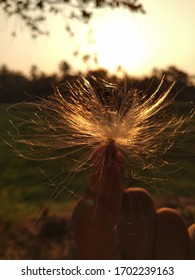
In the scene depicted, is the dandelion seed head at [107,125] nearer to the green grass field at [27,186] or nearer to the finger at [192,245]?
the finger at [192,245]

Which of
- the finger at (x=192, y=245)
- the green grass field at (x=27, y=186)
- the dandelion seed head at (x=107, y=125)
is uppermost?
the green grass field at (x=27, y=186)

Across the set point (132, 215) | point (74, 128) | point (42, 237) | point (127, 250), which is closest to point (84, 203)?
point (132, 215)

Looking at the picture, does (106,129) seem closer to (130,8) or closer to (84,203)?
(84,203)

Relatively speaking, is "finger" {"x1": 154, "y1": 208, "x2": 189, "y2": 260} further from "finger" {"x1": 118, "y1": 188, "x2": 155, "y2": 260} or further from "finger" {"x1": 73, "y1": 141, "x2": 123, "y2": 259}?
"finger" {"x1": 73, "y1": 141, "x2": 123, "y2": 259}

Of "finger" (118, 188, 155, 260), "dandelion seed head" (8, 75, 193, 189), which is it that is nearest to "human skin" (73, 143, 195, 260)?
"finger" (118, 188, 155, 260)

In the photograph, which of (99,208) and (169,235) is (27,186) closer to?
(169,235)

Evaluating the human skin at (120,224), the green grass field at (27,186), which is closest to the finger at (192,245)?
the human skin at (120,224)
